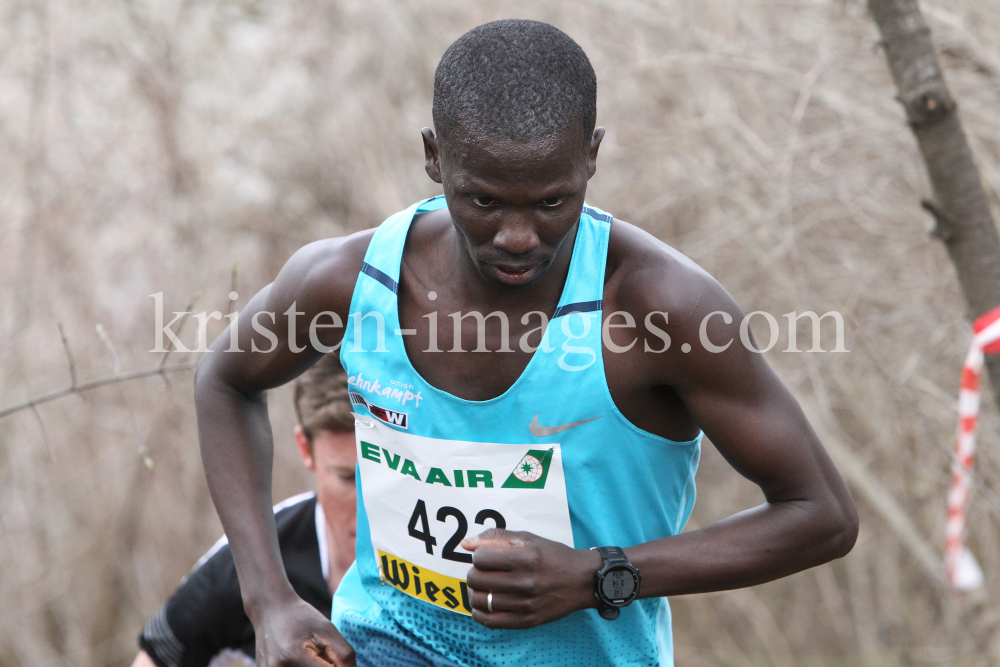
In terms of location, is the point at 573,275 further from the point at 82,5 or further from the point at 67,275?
the point at 82,5

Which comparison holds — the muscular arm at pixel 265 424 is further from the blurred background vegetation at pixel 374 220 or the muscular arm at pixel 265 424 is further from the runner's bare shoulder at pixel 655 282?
the blurred background vegetation at pixel 374 220

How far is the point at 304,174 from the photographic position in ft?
22.8

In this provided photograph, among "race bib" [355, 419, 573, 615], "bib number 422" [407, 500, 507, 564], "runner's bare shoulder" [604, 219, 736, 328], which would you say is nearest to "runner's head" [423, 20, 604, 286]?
"runner's bare shoulder" [604, 219, 736, 328]

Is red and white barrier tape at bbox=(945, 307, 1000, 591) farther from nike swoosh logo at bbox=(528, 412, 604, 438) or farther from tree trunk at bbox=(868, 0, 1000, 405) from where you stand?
nike swoosh logo at bbox=(528, 412, 604, 438)

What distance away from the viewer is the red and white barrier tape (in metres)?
2.81

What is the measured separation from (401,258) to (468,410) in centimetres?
37

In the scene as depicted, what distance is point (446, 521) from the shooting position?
200 centimetres

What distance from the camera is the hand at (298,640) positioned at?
194cm

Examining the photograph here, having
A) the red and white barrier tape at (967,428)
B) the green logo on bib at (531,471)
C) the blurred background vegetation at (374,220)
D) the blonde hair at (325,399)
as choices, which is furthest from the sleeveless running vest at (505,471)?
the blurred background vegetation at (374,220)

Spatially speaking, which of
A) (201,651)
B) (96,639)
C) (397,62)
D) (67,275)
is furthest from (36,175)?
(201,651)

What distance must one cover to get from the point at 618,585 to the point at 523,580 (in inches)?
7.3

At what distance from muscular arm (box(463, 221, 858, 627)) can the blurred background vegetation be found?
249cm

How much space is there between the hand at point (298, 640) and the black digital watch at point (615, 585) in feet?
1.92

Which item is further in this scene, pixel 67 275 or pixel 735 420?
pixel 67 275
